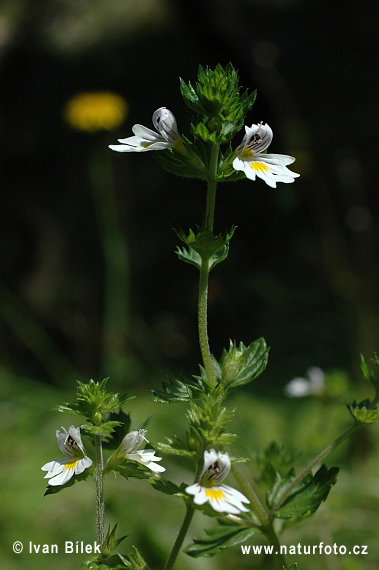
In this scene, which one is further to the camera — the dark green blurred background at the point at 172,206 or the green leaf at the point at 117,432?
the dark green blurred background at the point at 172,206

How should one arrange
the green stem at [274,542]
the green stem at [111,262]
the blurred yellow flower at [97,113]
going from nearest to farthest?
1. the green stem at [274,542]
2. the blurred yellow flower at [97,113]
3. the green stem at [111,262]

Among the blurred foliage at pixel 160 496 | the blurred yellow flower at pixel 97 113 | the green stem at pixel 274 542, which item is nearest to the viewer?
the green stem at pixel 274 542

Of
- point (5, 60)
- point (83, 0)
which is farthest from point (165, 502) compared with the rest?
point (83, 0)

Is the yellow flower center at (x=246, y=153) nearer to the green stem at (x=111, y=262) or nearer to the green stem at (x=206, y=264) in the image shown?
the green stem at (x=206, y=264)

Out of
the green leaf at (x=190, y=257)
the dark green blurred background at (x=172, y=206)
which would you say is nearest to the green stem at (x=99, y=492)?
the green leaf at (x=190, y=257)

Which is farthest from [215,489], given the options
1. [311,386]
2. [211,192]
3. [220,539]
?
[311,386]

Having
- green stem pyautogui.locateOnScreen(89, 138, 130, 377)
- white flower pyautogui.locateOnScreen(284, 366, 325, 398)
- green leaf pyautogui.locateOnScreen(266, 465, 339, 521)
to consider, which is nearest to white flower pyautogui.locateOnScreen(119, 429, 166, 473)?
green leaf pyautogui.locateOnScreen(266, 465, 339, 521)

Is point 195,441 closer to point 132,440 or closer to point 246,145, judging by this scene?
point 132,440
